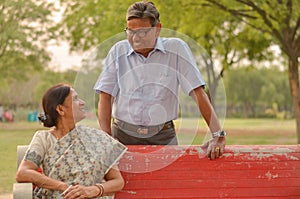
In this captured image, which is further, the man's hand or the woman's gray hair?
the man's hand

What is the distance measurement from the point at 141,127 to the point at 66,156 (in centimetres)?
63

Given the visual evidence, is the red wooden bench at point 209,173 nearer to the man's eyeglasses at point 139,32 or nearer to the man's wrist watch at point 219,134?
the man's wrist watch at point 219,134

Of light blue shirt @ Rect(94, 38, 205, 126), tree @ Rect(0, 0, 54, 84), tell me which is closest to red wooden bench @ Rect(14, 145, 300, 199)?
light blue shirt @ Rect(94, 38, 205, 126)

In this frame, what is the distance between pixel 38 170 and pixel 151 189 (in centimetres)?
73

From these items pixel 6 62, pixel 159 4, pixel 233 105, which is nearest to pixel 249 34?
pixel 159 4

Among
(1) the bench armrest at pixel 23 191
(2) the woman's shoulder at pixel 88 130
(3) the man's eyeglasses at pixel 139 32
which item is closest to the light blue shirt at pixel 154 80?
(3) the man's eyeglasses at pixel 139 32

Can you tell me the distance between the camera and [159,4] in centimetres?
1569

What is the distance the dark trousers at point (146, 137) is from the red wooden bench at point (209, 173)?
75 mm

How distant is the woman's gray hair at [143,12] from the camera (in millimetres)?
3906

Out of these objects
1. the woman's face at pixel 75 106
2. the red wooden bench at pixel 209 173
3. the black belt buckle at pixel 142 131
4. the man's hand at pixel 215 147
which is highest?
the woman's face at pixel 75 106

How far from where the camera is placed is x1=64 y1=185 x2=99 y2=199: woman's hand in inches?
137

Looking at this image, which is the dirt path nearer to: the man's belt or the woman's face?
the man's belt

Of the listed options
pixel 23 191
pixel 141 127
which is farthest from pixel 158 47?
pixel 23 191

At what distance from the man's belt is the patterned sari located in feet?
1.38
